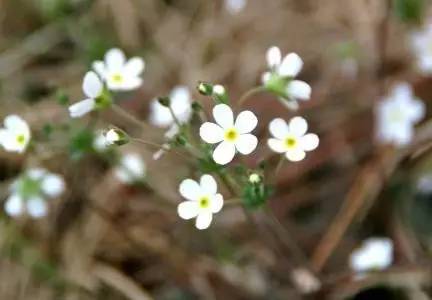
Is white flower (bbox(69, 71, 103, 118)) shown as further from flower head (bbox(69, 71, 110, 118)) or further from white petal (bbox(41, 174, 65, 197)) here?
white petal (bbox(41, 174, 65, 197))

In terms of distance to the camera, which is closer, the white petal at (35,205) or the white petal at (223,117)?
the white petal at (223,117)

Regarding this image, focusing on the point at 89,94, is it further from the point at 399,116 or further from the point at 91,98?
the point at 399,116

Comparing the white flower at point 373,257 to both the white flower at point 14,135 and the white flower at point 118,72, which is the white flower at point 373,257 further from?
the white flower at point 14,135

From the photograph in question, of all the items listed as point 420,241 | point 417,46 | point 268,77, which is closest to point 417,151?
point 420,241

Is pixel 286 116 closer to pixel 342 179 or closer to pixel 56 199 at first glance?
pixel 342 179

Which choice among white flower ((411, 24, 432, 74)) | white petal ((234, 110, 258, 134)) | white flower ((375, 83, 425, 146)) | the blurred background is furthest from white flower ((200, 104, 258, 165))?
white flower ((411, 24, 432, 74))

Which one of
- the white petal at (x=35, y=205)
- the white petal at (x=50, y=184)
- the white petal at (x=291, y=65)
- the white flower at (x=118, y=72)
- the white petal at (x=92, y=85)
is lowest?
the white petal at (x=92, y=85)

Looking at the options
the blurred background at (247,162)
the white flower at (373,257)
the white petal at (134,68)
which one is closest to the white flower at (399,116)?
the blurred background at (247,162)
